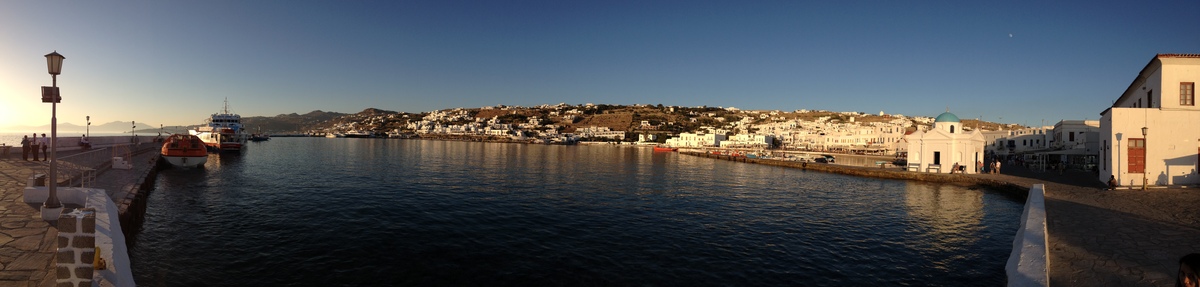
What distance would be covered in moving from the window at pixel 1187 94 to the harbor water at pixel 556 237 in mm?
8006

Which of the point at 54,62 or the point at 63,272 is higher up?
the point at 54,62

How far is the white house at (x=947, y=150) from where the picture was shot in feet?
135

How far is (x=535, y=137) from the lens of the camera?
19400cm

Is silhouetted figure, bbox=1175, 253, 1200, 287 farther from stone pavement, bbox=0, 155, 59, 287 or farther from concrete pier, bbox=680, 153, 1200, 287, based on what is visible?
stone pavement, bbox=0, 155, 59, 287

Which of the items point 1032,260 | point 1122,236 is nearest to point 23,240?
point 1032,260

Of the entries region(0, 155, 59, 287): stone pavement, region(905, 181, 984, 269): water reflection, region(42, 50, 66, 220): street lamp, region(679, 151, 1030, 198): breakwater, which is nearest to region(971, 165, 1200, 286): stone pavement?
region(905, 181, 984, 269): water reflection

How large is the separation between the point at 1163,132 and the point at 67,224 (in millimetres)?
35864

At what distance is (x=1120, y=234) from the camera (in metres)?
12.2

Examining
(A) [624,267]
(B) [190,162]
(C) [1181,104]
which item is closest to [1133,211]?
(C) [1181,104]

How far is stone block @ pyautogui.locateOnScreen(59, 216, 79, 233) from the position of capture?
6.45m

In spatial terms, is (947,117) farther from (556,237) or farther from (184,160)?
(184,160)

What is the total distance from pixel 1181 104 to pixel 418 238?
108 feet

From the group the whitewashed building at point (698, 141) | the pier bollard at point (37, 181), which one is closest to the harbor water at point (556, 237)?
the pier bollard at point (37, 181)

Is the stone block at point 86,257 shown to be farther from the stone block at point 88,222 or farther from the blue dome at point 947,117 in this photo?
the blue dome at point 947,117
